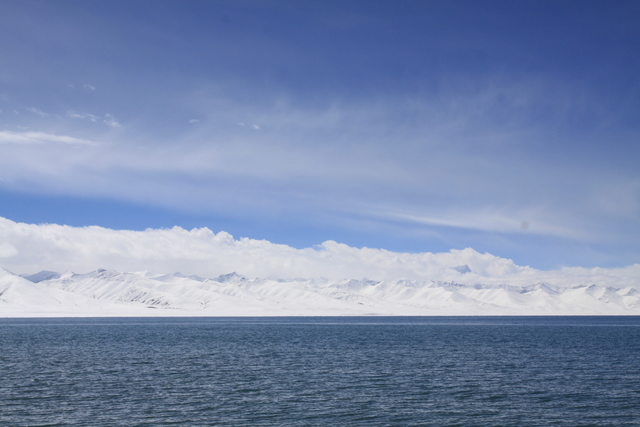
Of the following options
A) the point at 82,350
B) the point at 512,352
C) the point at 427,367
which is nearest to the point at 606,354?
the point at 512,352

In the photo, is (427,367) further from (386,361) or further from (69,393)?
(69,393)

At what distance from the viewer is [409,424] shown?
3944cm

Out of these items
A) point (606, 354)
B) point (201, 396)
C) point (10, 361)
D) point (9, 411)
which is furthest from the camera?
point (606, 354)

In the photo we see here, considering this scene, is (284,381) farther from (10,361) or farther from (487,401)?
(10,361)

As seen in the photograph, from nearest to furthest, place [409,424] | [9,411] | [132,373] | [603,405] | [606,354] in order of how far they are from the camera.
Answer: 1. [409,424]
2. [9,411]
3. [603,405]
4. [132,373]
5. [606,354]

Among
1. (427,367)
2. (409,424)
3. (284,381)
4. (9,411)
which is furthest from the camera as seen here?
(427,367)

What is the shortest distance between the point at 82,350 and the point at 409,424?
73310 mm

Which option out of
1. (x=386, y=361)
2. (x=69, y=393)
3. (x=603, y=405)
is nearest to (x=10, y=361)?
(x=69, y=393)

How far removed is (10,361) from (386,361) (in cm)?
5290

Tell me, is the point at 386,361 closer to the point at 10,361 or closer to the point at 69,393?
the point at 69,393

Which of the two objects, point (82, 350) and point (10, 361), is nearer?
point (10, 361)

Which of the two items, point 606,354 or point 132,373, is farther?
point 606,354

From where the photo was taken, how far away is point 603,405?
45906 millimetres

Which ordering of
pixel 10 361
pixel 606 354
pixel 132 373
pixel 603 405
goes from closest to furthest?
pixel 603 405, pixel 132 373, pixel 10 361, pixel 606 354
